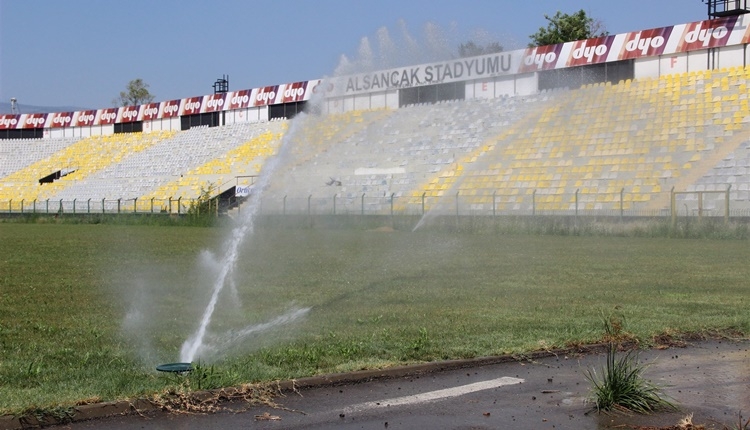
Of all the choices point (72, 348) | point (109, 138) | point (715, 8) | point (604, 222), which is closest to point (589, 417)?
point (72, 348)

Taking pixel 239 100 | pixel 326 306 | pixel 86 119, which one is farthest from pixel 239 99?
pixel 326 306

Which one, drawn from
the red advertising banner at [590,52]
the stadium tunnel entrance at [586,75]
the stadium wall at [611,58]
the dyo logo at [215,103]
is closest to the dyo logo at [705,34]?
the stadium wall at [611,58]

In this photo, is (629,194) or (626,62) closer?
(629,194)

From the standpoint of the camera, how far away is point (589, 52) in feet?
155

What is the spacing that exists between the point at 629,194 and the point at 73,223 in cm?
3397

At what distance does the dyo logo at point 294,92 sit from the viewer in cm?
6462

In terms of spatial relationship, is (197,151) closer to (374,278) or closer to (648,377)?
(374,278)

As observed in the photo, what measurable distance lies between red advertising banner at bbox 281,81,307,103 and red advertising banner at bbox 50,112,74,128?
30228 mm

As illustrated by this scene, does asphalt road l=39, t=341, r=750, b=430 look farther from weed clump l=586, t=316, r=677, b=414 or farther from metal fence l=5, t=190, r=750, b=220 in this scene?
metal fence l=5, t=190, r=750, b=220

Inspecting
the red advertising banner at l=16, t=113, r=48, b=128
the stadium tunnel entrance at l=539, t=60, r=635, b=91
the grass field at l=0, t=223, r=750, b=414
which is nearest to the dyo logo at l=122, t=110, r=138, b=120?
the red advertising banner at l=16, t=113, r=48, b=128

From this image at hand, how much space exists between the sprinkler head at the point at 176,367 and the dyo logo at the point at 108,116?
7838 centimetres

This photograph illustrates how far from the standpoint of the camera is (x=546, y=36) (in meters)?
74.4

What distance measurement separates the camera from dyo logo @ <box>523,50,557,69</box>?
48531 mm

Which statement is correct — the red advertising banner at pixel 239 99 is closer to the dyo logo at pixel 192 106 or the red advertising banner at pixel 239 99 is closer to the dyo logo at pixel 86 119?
the dyo logo at pixel 192 106
